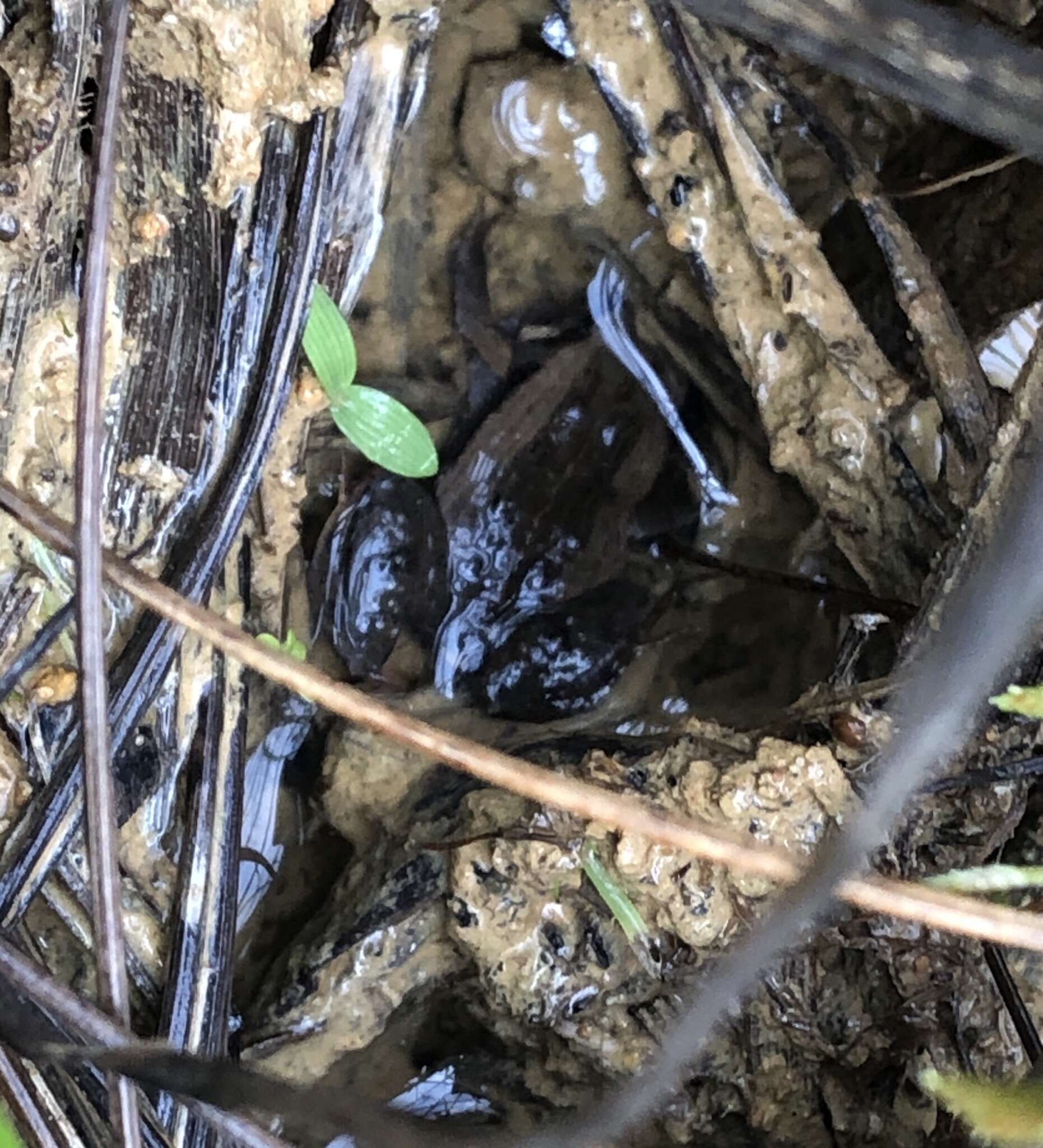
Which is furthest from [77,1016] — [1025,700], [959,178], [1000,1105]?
[959,178]

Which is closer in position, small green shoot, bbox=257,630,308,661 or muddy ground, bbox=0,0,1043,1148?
muddy ground, bbox=0,0,1043,1148

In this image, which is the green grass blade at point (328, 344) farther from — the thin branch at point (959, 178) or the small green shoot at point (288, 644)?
the thin branch at point (959, 178)

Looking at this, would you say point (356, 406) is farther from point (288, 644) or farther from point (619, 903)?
point (619, 903)

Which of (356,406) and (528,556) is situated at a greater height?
(356,406)

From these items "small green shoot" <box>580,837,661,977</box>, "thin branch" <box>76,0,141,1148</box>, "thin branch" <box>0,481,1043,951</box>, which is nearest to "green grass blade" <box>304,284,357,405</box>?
"thin branch" <box>76,0,141,1148</box>

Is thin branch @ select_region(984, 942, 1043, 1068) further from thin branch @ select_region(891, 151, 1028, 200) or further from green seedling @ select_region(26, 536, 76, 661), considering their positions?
green seedling @ select_region(26, 536, 76, 661)
